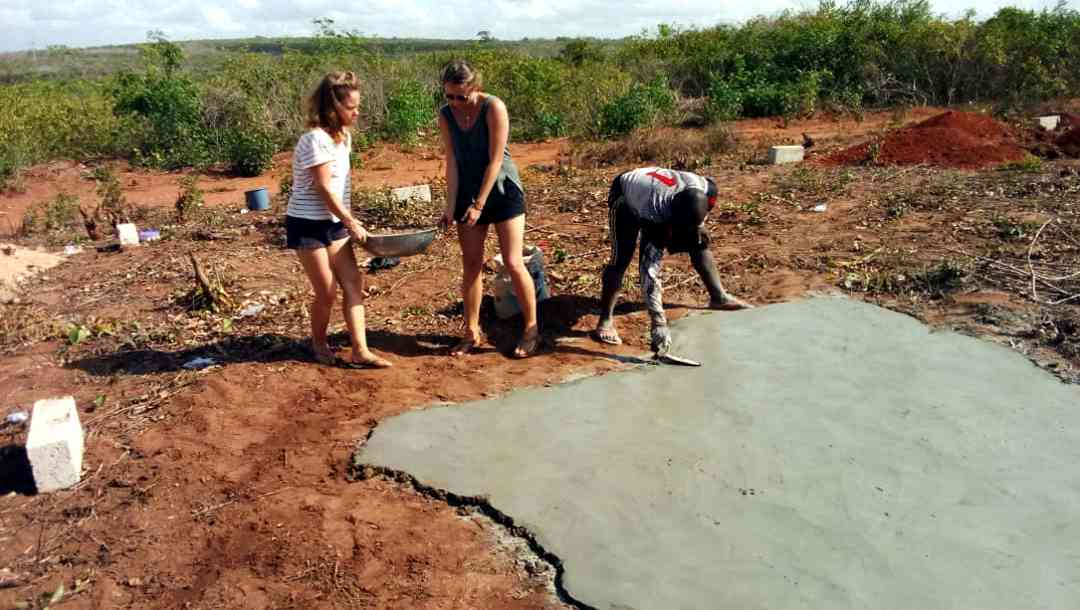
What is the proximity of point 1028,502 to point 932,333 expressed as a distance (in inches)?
66.4

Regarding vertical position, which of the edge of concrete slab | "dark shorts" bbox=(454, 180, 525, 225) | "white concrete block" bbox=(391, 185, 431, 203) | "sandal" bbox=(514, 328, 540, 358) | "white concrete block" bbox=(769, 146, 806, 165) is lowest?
the edge of concrete slab

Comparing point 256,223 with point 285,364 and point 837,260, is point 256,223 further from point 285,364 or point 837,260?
point 837,260

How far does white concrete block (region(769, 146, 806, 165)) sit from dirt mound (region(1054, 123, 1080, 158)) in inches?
133

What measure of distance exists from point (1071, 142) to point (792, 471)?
9.43 m

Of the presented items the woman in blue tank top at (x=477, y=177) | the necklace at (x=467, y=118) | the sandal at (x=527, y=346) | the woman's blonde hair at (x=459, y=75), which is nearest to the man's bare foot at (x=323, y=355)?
the woman in blue tank top at (x=477, y=177)

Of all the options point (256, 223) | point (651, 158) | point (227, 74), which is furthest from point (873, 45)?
point (256, 223)

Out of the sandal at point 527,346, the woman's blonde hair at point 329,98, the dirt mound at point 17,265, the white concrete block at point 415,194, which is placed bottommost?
the dirt mound at point 17,265

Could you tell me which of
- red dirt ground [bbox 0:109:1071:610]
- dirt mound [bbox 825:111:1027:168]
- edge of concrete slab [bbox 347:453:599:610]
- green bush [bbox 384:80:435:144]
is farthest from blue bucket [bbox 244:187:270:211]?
dirt mound [bbox 825:111:1027:168]

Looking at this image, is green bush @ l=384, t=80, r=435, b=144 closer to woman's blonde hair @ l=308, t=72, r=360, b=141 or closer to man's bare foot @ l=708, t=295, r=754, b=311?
man's bare foot @ l=708, t=295, r=754, b=311

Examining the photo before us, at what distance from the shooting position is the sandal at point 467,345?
4.66 m

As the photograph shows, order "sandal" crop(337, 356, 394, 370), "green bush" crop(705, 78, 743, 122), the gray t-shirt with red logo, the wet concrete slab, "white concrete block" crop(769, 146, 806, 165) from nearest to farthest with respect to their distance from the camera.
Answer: the wet concrete slab < the gray t-shirt with red logo < "sandal" crop(337, 356, 394, 370) < "white concrete block" crop(769, 146, 806, 165) < "green bush" crop(705, 78, 743, 122)

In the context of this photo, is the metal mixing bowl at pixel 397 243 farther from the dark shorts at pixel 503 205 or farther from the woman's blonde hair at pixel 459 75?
the woman's blonde hair at pixel 459 75

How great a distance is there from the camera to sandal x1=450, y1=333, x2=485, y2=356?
4.66 m

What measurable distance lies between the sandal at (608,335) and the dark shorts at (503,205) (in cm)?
90
